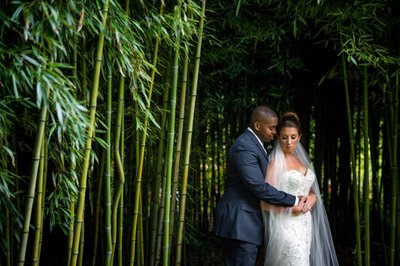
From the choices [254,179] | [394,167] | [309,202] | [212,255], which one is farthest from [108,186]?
[212,255]

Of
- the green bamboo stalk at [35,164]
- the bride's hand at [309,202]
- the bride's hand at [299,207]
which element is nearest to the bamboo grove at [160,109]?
the green bamboo stalk at [35,164]

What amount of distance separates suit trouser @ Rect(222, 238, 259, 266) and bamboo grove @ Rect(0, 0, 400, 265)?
0.30m

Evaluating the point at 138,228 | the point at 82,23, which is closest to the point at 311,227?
the point at 138,228

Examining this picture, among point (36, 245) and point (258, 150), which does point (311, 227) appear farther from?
point (36, 245)

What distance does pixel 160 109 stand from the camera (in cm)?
329

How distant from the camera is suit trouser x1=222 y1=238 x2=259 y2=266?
123 inches

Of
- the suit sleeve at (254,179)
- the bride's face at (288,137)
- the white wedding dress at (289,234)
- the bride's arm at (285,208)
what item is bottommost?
the white wedding dress at (289,234)

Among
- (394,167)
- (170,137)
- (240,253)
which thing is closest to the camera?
(170,137)

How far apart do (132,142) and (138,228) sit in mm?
592

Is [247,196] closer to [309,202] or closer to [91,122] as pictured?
[309,202]

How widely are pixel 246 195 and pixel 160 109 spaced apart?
70 cm

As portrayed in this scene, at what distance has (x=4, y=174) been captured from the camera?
8.47ft

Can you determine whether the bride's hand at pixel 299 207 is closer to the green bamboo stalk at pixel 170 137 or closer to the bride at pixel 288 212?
the bride at pixel 288 212

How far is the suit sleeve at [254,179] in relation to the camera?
3.04 m
